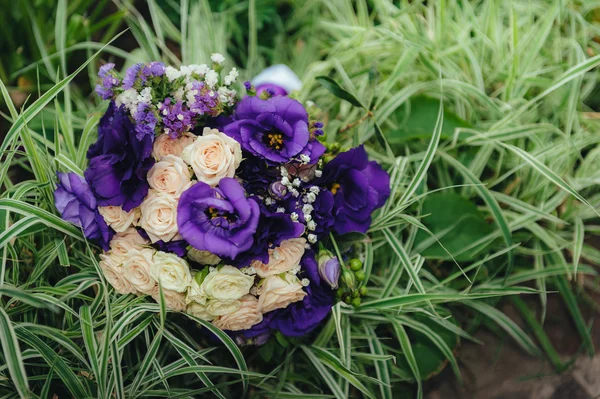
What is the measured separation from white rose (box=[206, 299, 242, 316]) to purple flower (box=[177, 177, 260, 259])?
0.33 ft

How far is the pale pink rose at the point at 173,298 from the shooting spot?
Answer: 826 mm

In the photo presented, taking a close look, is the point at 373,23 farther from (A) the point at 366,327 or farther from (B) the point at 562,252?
(A) the point at 366,327

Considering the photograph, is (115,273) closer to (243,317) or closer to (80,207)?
(80,207)

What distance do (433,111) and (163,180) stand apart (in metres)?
0.73

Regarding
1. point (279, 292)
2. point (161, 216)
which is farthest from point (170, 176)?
point (279, 292)

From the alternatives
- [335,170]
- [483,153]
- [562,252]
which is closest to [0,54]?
[335,170]

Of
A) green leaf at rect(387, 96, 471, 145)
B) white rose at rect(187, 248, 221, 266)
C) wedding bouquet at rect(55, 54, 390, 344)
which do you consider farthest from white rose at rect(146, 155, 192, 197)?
green leaf at rect(387, 96, 471, 145)

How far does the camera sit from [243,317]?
2.77 feet

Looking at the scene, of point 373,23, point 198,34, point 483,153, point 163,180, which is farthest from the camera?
point 373,23

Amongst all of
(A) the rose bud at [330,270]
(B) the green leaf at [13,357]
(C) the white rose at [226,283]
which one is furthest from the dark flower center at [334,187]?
(B) the green leaf at [13,357]

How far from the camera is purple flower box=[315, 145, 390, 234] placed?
87cm

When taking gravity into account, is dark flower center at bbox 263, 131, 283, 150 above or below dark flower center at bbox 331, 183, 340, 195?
above

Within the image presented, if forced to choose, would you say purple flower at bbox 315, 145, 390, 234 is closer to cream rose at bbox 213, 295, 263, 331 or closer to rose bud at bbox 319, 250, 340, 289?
rose bud at bbox 319, 250, 340, 289

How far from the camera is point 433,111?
4.03 feet
